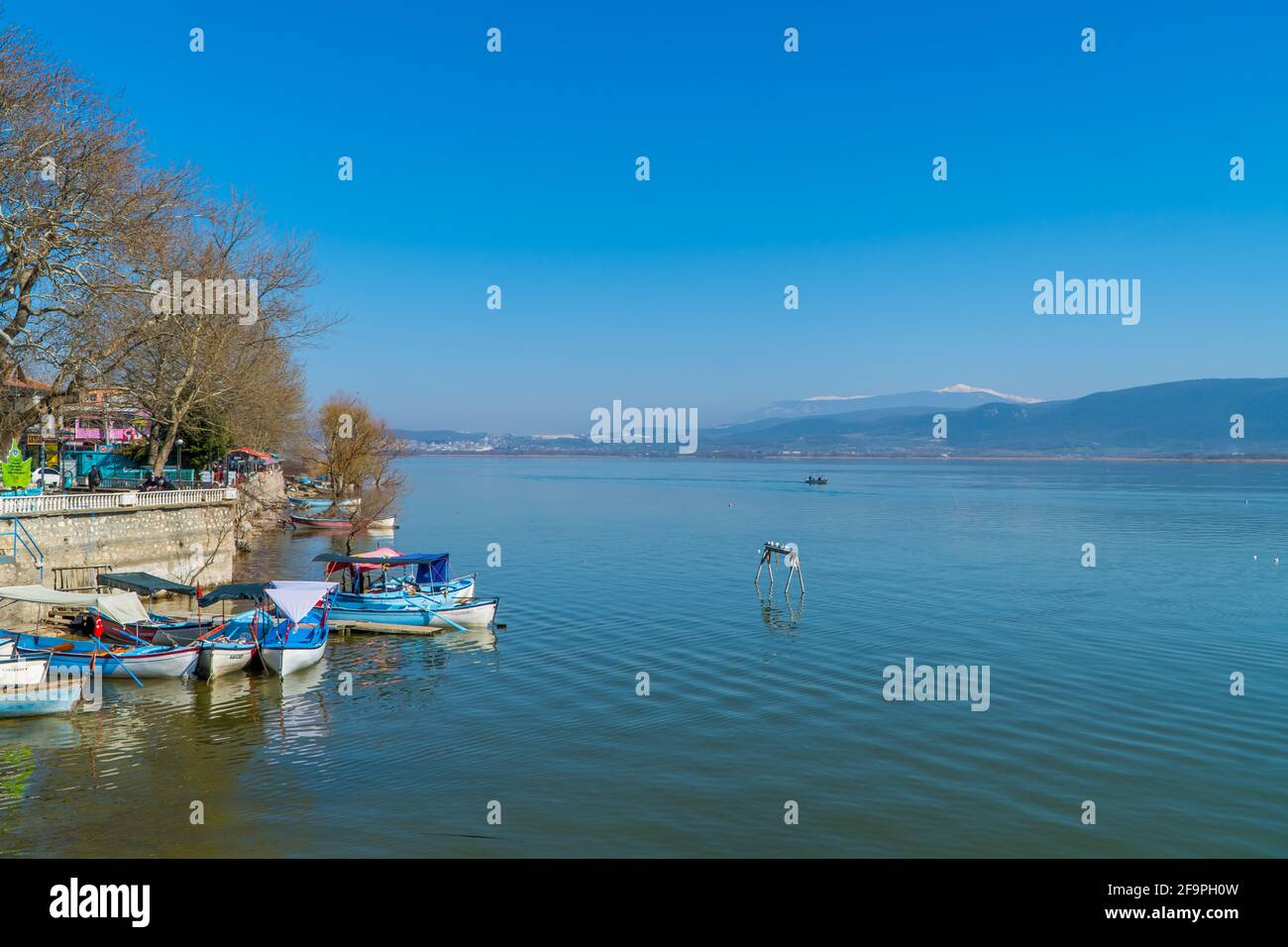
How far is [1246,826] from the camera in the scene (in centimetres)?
1425

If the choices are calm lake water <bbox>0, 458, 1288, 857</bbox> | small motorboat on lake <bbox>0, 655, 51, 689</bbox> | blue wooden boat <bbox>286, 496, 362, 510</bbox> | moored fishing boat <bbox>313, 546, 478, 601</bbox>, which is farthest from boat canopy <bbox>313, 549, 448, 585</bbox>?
blue wooden boat <bbox>286, 496, 362, 510</bbox>

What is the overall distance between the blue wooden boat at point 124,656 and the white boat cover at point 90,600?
1.16 m

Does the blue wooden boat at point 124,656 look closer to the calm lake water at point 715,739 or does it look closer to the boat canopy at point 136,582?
the calm lake water at point 715,739

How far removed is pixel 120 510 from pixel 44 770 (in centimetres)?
1670

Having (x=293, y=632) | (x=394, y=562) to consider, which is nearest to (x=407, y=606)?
(x=394, y=562)

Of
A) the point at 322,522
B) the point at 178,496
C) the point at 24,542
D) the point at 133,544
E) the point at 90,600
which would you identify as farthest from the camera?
the point at 322,522

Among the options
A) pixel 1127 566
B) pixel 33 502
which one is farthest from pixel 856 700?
pixel 1127 566

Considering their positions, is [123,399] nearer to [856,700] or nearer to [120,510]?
[120,510]

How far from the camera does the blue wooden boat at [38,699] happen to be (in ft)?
62.3

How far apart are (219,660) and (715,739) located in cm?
1293

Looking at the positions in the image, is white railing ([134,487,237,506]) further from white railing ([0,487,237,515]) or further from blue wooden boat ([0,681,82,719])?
blue wooden boat ([0,681,82,719])

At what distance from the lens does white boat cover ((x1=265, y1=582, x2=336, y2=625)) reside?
24406mm

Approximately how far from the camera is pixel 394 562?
31344 mm
